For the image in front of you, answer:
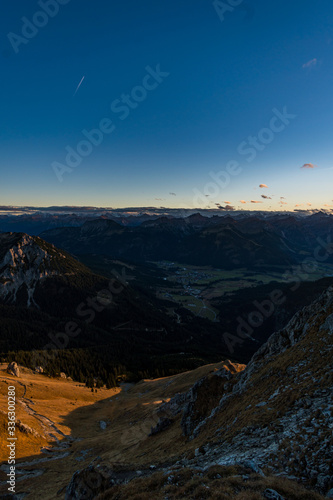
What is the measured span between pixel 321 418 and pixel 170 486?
1526 centimetres

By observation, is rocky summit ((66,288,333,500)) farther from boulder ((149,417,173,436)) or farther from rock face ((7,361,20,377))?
rock face ((7,361,20,377))

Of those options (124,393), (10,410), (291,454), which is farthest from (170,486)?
(124,393)

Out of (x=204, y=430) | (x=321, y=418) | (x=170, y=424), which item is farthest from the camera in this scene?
(x=170, y=424)

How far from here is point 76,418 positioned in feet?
321

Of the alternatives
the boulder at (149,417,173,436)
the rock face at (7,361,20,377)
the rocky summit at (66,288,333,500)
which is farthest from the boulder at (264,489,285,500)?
the rock face at (7,361,20,377)

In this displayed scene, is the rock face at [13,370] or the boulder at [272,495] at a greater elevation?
the boulder at [272,495]

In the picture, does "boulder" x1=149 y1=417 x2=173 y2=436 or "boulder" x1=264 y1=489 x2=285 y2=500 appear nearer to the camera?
"boulder" x1=264 y1=489 x2=285 y2=500

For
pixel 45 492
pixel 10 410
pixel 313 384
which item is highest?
A: pixel 313 384

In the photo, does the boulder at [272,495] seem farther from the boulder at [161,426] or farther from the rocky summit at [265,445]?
the boulder at [161,426]

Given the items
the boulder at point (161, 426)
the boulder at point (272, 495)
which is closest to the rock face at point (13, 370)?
the boulder at point (161, 426)

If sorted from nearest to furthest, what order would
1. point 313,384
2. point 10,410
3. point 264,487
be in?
1. point 264,487
2. point 313,384
3. point 10,410

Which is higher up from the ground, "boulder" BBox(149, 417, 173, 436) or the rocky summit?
the rocky summit

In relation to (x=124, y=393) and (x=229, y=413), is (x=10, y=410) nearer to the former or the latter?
(x=229, y=413)

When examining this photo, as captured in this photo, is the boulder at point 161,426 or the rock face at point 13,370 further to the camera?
the rock face at point 13,370
